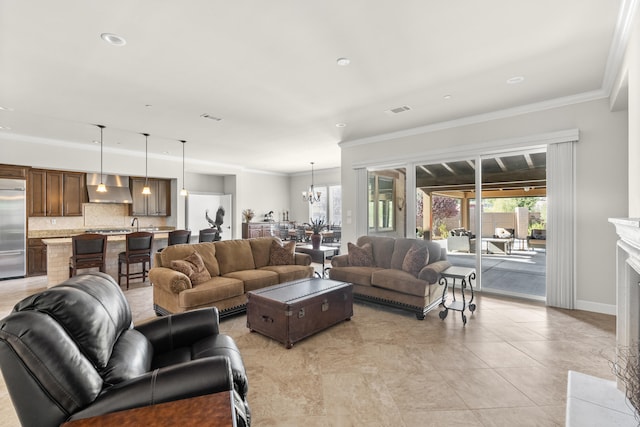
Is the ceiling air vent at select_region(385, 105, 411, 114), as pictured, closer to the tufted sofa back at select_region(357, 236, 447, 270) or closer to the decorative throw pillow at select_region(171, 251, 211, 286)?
the tufted sofa back at select_region(357, 236, 447, 270)

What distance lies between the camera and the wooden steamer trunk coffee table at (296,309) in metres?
3.11

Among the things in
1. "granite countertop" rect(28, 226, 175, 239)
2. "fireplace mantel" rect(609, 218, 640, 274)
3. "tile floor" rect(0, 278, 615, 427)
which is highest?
"fireplace mantel" rect(609, 218, 640, 274)

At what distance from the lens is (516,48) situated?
2.94 meters

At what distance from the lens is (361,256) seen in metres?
4.83

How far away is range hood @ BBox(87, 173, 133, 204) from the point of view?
728 centimetres

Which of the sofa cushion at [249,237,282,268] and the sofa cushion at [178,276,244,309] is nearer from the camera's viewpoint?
the sofa cushion at [178,276,244,309]

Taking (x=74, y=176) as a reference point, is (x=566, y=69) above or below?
above

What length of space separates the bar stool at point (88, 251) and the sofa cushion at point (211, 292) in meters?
2.40

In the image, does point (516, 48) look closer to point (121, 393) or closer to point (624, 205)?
point (624, 205)

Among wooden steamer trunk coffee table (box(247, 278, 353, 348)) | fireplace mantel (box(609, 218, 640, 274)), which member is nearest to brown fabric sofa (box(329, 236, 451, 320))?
wooden steamer trunk coffee table (box(247, 278, 353, 348))

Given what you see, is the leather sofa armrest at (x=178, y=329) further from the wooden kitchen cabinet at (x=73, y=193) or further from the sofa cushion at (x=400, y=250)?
the wooden kitchen cabinet at (x=73, y=193)

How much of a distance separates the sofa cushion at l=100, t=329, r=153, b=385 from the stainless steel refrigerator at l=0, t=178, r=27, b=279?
6.28m

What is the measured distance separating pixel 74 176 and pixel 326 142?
5.78m

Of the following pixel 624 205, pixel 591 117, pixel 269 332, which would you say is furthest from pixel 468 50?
pixel 269 332
